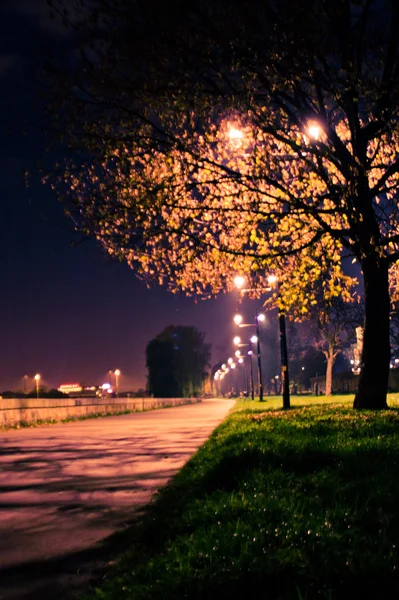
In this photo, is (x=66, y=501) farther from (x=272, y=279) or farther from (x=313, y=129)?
(x=272, y=279)

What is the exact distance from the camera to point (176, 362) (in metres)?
94.9

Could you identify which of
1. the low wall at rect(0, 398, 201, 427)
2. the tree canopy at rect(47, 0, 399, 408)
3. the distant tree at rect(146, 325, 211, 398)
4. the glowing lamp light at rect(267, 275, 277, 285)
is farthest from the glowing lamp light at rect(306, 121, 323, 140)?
the distant tree at rect(146, 325, 211, 398)

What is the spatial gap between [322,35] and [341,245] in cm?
739

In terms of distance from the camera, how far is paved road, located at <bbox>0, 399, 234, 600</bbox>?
4297mm

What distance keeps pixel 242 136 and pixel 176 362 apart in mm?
79142

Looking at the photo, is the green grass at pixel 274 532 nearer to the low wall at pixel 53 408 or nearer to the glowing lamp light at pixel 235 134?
the glowing lamp light at pixel 235 134

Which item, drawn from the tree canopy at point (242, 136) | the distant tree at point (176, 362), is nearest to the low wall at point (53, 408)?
the tree canopy at point (242, 136)

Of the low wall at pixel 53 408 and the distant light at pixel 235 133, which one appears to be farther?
the low wall at pixel 53 408

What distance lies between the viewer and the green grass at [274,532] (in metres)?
3.43

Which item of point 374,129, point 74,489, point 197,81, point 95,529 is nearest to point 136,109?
point 197,81

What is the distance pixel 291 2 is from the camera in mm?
11953

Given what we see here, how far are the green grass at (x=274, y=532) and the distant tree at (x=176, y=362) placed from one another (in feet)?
277

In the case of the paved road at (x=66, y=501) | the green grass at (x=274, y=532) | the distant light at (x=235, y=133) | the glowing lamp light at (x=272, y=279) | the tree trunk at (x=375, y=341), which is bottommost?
the paved road at (x=66, y=501)

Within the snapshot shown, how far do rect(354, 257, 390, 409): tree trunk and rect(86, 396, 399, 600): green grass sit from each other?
30.6 ft
